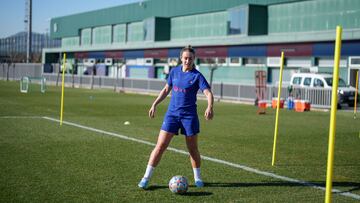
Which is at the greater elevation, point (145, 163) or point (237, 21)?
point (237, 21)

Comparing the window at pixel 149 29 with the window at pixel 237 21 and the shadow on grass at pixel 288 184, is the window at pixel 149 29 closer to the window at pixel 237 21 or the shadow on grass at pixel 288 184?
the window at pixel 237 21

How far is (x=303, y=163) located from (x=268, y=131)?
19.5 feet

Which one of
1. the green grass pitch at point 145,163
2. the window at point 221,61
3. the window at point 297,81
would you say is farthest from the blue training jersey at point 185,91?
the window at point 221,61

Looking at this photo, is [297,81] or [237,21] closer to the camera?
[297,81]

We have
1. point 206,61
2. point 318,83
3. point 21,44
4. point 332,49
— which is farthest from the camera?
point 21,44

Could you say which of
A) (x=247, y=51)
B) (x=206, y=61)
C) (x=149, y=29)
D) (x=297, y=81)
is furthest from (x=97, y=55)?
(x=297, y=81)

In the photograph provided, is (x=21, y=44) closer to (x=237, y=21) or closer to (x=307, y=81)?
(x=237, y=21)

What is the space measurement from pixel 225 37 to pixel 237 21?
3557 mm

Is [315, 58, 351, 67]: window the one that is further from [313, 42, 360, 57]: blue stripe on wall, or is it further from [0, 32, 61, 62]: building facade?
[0, 32, 61, 62]: building facade

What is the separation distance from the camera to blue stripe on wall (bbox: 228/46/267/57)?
44.3 meters

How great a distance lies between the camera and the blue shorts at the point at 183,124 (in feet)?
23.7

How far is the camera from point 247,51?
4616cm

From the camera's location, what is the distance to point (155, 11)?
67938 mm

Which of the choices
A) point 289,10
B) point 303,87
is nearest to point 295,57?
point 289,10
